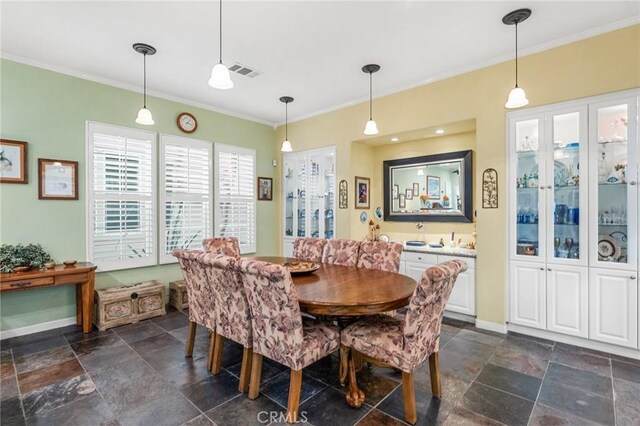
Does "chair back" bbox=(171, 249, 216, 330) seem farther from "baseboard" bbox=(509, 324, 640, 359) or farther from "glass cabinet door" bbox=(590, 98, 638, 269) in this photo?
"glass cabinet door" bbox=(590, 98, 638, 269)

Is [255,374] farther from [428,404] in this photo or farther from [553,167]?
[553,167]

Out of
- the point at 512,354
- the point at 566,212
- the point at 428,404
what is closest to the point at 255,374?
the point at 428,404

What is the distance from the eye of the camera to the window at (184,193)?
4441 millimetres

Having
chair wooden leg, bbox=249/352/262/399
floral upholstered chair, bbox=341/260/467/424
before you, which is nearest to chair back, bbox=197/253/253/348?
chair wooden leg, bbox=249/352/262/399

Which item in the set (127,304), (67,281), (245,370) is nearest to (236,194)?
(127,304)

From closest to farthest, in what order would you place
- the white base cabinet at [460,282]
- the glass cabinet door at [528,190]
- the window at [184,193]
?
the glass cabinet door at [528,190] < the white base cabinet at [460,282] < the window at [184,193]

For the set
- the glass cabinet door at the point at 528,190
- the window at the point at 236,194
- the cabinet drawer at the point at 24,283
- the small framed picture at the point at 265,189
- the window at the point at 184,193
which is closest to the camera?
the cabinet drawer at the point at 24,283

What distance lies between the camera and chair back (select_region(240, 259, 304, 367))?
1.89 metres

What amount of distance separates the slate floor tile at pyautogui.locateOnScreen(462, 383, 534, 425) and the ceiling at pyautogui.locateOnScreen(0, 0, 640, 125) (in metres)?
2.94

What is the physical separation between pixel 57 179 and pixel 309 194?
328 cm

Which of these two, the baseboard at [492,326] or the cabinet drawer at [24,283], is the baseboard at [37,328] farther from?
the baseboard at [492,326]

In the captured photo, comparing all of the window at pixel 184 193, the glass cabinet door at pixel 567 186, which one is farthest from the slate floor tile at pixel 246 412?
the glass cabinet door at pixel 567 186

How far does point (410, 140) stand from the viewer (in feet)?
15.4

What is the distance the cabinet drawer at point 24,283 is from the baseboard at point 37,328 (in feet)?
2.27
